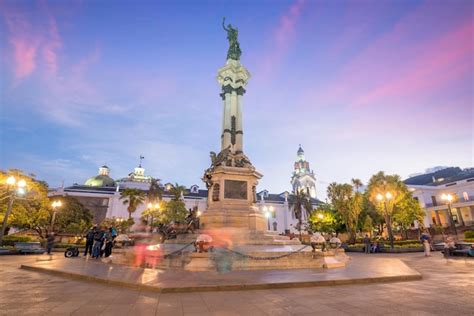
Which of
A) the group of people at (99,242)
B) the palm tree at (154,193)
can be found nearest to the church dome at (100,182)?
the palm tree at (154,193)

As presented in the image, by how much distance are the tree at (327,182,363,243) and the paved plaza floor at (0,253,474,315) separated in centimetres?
2680

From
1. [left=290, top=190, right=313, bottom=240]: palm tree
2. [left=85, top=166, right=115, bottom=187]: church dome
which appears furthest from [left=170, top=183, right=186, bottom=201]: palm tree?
[left=85, top=166, right=115, bottom=187]: church dome

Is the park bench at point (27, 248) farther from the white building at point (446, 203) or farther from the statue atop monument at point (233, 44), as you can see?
the white building at point (446, 203)

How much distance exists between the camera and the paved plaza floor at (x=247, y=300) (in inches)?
188

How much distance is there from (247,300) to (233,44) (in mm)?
24171

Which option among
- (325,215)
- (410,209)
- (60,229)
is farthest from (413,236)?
(60,229)

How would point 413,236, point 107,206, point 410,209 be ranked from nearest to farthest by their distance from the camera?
point 410,209, point 413,236, point 107,206

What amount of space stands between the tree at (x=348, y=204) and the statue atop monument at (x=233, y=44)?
2310 cm

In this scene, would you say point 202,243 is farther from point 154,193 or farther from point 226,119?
point 154,193

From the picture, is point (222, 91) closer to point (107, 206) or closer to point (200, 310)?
point (200, 310)

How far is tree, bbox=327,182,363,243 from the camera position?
3256cm

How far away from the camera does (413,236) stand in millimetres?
42188

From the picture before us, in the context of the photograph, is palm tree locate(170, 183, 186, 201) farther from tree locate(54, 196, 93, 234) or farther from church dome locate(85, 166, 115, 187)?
church dome locate(85, 166, 115, 187)

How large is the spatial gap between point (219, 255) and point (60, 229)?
1577 inches
